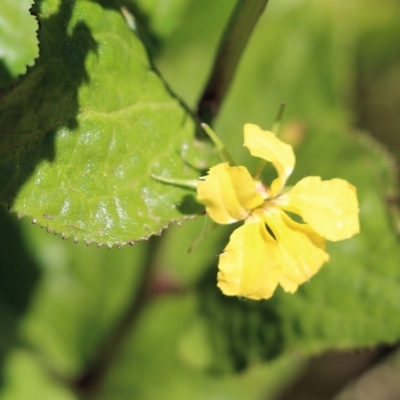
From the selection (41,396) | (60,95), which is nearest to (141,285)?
(41,396)

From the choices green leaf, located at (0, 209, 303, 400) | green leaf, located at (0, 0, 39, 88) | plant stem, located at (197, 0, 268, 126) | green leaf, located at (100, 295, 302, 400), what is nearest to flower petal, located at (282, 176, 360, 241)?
plant stem, located at (197, 0, 268, 126)

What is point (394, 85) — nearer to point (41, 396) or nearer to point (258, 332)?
point (258, 332)

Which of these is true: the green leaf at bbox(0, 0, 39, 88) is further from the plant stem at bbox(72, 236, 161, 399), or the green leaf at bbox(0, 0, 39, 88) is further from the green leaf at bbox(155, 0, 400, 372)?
the green leaf at bbox(155, 0, 400, 372)

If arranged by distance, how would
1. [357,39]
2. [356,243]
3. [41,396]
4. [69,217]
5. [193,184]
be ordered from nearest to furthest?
[69,217]
[193,184]
[356,243]
[41,396]
[357,39]

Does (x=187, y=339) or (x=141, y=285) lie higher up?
(x=141, y=285)

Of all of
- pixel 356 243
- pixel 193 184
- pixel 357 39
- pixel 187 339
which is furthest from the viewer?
pixel 357 39

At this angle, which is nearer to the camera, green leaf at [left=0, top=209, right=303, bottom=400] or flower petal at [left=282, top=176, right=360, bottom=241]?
flower petal at [left=282, top=176, right=360, bottom=241]

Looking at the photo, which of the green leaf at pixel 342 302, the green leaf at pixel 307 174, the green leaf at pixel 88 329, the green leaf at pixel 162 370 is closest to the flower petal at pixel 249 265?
the green leaf at pixel 307 174
